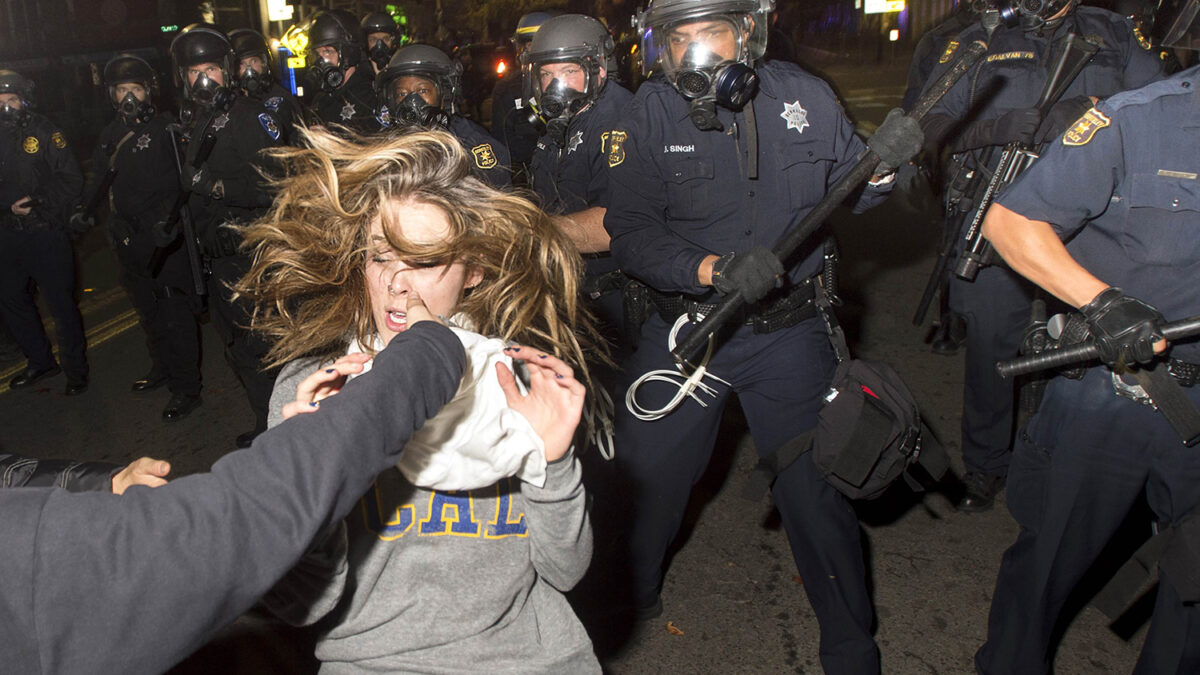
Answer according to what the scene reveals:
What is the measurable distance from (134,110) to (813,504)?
5.18 meters

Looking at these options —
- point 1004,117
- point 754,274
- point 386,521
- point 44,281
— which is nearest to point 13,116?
point 44,281

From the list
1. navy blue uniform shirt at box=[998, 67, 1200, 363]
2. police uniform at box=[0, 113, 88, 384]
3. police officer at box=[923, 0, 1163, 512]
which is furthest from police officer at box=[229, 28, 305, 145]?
navy blue uniform shirt at box=[998, 67, 1200, 363]

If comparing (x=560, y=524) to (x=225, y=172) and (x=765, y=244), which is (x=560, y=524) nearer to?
(x=765, y=244)

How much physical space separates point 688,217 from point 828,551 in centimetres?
126

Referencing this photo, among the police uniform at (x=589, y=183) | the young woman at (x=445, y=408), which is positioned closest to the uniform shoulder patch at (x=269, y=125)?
the police uniform at (x=589, y=183)

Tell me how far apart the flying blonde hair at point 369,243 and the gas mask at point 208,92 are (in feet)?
11.6

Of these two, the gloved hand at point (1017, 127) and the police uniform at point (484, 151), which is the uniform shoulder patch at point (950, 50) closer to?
the gloved hand at point (1017, 127)

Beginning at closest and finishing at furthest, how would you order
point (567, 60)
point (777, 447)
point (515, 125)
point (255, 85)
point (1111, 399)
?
point (1111, 399) < point (777, 447) < point (567, 60) < point (255, 85) < point (515, 125)

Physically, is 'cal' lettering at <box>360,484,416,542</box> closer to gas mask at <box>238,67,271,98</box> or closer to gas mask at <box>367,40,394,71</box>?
gas mask at <box>238,67,271,98</box>

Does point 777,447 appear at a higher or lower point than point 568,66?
lower

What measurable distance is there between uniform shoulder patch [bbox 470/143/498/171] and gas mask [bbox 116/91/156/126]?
106 inches

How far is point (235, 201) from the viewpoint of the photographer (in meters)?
5.17

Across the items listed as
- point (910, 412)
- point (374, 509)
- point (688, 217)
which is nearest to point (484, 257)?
point (374, 509)

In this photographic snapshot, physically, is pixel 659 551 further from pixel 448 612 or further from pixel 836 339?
pixel 448 612
